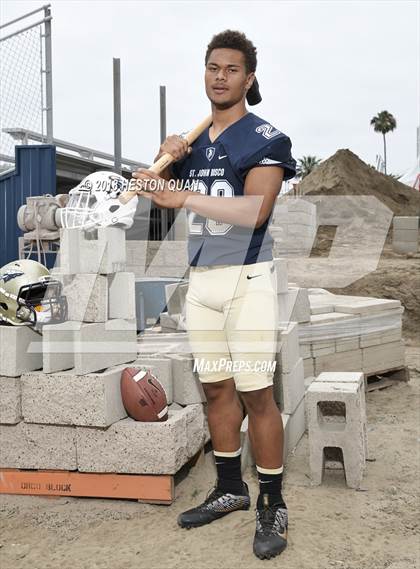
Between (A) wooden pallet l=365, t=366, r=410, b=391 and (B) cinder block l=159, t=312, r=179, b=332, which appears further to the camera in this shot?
(A) wooden pallet l=365, t=366, r=410, b=391

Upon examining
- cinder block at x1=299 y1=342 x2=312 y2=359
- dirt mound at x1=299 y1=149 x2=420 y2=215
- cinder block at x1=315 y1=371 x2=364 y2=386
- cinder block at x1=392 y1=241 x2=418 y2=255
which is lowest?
cinder block at x1=315 y1=371 x2=364 y2=386

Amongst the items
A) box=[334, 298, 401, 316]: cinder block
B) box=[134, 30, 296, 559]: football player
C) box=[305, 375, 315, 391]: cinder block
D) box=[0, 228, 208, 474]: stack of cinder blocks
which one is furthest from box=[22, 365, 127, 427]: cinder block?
box=[334, 298, 401, 316]: cinder block

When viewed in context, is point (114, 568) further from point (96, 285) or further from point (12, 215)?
point (12, 215)

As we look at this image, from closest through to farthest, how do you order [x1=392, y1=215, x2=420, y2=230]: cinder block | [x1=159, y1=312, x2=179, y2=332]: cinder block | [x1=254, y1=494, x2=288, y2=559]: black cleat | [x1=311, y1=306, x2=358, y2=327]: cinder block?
[x1=254, y1=494, x2=288, y2=559]: black cleat, [x1=159, y1=312, x2=179, y2=332]: cinder block, [x1=311, y1=306, x2=358, y2=327]: cinder block, [x1=392, y1=215, x2=420, y2=230]: cinder block

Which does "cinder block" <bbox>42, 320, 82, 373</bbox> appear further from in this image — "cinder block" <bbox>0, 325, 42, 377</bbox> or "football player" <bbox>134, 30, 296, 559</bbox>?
"football player" <bbox>134, 30, 296, 559</bbox>

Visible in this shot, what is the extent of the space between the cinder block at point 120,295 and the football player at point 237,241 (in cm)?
75

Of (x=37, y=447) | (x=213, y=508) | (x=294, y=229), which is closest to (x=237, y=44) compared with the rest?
(x=213, y=508)

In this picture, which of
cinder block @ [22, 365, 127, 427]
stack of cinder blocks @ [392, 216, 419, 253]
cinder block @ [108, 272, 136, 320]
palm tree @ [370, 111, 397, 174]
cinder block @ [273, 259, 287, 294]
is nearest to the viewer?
cinder block @ [22, 365, 127, 427]

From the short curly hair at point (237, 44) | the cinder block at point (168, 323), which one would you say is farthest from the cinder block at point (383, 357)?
the short curly hair at point (237, 44)

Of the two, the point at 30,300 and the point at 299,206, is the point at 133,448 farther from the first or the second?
the point at 299,206

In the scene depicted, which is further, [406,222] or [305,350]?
[406,222]

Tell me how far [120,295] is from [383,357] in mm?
3806

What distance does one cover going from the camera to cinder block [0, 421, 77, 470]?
3.92 m

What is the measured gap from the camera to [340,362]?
6391 millimetres
